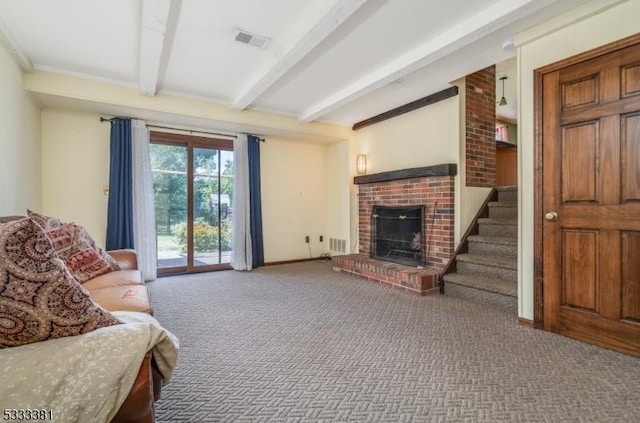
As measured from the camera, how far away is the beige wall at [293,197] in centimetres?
530

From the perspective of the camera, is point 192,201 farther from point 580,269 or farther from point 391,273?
point 580,269

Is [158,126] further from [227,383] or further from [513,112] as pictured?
[513,112]

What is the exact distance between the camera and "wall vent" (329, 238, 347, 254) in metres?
5.47

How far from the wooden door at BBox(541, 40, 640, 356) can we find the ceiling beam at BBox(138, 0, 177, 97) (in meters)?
2.91

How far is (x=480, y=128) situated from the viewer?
391cm

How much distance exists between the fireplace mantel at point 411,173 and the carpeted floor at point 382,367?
1551 mm

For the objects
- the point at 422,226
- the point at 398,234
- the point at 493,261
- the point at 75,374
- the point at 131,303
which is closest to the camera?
the point at 75,374

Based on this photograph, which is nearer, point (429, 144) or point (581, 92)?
point (581, 92)

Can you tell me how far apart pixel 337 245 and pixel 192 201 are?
8.50 feet

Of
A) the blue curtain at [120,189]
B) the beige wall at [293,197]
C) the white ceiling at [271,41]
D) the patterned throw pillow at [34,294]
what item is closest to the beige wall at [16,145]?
the white ceiling at [271,41]

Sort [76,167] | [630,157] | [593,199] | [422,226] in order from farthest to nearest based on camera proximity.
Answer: [422,226] < [76,167] < [593,199] < [630,157]

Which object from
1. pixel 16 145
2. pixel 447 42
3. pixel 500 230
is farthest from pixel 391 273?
pixel 16 145

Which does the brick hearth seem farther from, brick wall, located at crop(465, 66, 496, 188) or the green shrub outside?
the green shrub outside

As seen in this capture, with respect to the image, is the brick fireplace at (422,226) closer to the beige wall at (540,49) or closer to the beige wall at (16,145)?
the beige wall at (540,49)
